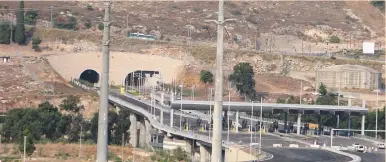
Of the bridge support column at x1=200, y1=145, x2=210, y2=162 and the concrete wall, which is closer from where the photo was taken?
the bridge support column at x1=200, y1=145, x2=210, y2=162

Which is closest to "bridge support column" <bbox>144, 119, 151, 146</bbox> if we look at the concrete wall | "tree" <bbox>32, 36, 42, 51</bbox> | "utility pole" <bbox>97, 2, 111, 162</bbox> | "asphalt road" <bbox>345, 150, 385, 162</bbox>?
"asphalt road" <bbox>345, 150, 385, 162</bbox>

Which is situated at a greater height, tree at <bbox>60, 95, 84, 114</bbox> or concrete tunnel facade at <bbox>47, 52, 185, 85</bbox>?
concrete tunnel facade at <bbox>47, 52, 185, 85</bbox>

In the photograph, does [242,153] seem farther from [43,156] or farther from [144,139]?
[144,139]

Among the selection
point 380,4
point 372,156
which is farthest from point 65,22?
point 372,156

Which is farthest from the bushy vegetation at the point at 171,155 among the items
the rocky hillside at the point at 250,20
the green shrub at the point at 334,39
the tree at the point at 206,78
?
the green shrub at the point at 334,39

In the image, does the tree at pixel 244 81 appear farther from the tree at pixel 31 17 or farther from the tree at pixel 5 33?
the tree at pixel 31 17

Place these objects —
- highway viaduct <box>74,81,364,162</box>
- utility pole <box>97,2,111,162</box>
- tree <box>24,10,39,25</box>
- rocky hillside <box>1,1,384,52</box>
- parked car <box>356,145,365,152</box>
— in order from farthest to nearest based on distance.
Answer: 1. rocky hillside <box>1,1,384,52</box>
2. tree <box>24,10,39,25</box>
3. parked car <box>356,145,365,152</box>
4. highway viaduct <box>74,81,364,162</box>
5. utility pole <box>97,2,111,162</box>

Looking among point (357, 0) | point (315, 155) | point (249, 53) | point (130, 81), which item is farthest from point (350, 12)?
point (315, 155)

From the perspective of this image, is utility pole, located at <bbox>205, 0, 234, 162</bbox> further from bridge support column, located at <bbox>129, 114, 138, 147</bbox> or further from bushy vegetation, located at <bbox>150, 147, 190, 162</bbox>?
bridge support column, located at <bbox>129, 114, 138, 147</bbox>
